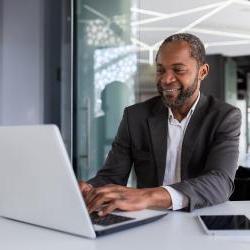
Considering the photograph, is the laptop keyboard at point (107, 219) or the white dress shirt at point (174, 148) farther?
the white dress shirt at point (174, 148)

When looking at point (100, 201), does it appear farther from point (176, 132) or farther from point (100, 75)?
point (100, 75)

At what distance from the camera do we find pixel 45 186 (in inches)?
43.0

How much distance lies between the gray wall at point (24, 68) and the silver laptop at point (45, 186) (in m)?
3.18

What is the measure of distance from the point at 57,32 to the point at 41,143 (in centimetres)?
355

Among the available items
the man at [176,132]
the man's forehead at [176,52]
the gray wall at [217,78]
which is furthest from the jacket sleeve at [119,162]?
the gray wall at [217,78]

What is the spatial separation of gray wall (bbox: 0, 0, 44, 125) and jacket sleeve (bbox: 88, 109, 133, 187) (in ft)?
8.04

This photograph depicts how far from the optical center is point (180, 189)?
1449mm

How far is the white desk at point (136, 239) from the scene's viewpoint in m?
1.02

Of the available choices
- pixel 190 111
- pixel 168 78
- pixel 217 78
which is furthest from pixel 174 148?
pixel 217 78

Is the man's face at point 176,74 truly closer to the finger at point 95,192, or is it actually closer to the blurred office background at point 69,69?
the finger at point 95,192

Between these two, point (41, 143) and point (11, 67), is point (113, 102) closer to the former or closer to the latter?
point (11, 67)

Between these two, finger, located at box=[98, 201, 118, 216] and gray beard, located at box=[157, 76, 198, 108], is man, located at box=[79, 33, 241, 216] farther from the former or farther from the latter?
finger, located at box=[98, 201, 118, 216]

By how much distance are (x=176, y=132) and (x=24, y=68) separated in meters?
2.77

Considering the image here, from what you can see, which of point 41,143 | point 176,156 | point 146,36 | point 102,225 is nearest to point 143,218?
point 102,225
